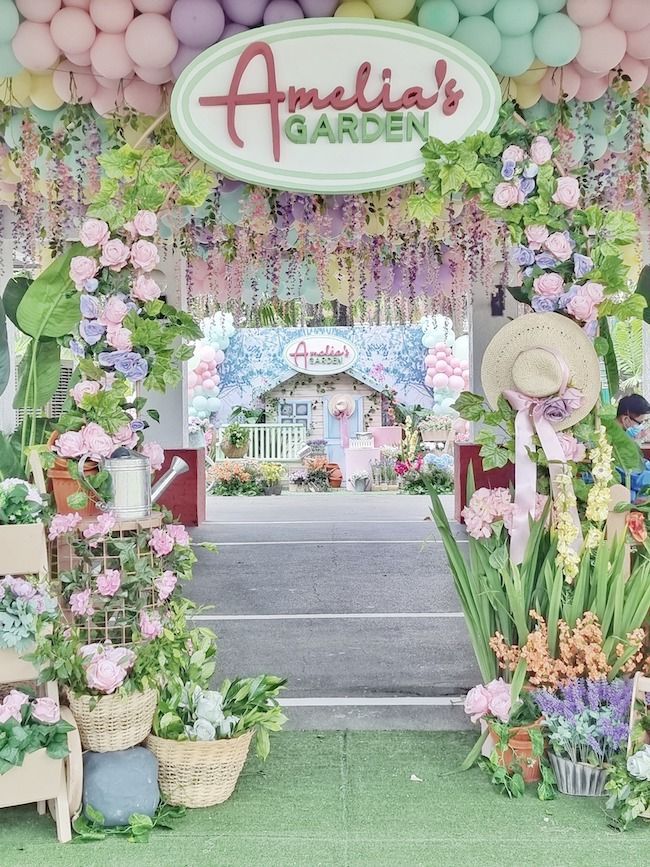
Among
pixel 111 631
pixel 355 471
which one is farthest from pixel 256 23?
pixel 355 471

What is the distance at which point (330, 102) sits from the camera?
9.23 ft

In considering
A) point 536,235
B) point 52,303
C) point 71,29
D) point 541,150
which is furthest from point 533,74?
point 52,303

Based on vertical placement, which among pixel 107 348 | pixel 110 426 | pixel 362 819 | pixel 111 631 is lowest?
pixel 362 819

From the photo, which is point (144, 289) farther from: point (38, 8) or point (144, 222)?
point (38, 8)

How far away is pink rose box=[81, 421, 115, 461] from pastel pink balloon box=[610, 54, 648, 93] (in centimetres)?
223

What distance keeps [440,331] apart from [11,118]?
1068 centimetres

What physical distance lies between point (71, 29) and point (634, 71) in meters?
1.99

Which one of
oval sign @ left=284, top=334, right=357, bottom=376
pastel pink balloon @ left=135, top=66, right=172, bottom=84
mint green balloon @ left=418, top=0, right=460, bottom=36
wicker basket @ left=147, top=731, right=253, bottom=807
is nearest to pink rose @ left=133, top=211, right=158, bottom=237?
pastel pink balloon @ left=135, top=66, right=172, bottom=84

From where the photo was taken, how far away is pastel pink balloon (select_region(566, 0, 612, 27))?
9.52 feet

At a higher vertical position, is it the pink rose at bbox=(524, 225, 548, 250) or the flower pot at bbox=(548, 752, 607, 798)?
the pink rose at bbox=(524, 225, 548, 250)

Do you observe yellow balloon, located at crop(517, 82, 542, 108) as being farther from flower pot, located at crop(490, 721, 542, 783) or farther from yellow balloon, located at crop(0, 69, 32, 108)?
flower pot, located at crop(490, 721, 542, 783)

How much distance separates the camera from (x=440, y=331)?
13.6 meters

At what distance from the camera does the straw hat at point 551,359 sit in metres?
2.69

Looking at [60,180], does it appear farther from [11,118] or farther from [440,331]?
[440,331]
